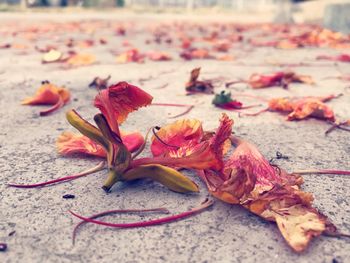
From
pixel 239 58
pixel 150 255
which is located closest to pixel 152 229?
pixel 150 255

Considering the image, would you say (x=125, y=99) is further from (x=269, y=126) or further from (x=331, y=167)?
(x=269, y=126)

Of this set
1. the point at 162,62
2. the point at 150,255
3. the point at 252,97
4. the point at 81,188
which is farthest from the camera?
the point at 162,62

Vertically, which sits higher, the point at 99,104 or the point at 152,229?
the point at 99,104

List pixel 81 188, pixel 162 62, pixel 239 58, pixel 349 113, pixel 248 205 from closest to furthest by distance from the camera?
pixel 248 205
pixel 81 188
pixel 349 113
pixel 162 62
pixel 239 58

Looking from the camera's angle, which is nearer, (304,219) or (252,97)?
(304,219)

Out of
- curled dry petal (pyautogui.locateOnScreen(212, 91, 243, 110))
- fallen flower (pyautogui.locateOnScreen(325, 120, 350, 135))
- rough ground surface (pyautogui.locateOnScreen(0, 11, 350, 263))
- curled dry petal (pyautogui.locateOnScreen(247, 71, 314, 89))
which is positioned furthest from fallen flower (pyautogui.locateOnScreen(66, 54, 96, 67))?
fallen flower (pyautogui.locateOnScreen(325, 120, 350, 135))

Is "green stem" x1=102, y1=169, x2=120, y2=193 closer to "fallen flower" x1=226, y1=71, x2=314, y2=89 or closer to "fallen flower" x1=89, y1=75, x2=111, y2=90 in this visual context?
"fallen flower" x1=89, y1=75, x2=111, y2=90
